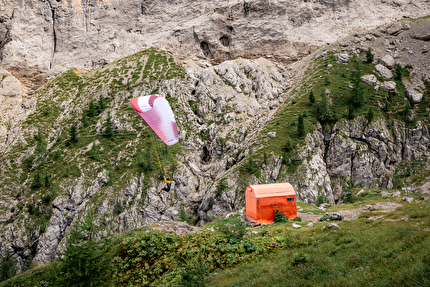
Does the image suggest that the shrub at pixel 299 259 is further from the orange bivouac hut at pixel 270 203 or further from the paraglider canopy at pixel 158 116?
the paraglider canopy at pixel 158 116

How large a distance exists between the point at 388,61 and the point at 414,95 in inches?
546

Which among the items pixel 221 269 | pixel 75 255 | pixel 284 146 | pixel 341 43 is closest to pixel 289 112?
pixel 284 146

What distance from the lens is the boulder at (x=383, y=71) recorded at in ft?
219

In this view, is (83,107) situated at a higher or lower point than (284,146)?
higher

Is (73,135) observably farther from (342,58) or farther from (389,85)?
(389,85)

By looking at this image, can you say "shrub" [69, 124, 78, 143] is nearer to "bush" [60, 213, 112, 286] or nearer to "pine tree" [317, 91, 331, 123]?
"pine tree" [317, 91, 331, 123]

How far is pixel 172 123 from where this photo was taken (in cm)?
2792

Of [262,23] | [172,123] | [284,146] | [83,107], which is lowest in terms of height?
[284,146]

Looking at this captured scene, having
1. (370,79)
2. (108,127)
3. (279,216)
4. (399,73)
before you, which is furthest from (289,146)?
(108,127)

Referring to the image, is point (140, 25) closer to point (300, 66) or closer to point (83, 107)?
point (83, 107)

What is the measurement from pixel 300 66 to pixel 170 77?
1618 inches

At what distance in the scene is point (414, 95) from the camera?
200ft

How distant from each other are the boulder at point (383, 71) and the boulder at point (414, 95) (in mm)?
6823

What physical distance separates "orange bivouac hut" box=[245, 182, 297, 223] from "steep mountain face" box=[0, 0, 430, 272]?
30.7ft
